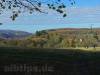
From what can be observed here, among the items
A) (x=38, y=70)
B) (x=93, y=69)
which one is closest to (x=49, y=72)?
(x=38, y=70)

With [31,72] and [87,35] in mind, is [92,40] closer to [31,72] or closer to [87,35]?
[87,35]

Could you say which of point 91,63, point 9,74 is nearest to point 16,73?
point 9,74

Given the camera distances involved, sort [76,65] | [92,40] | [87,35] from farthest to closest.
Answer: [87,35] → [92,40] → [76,65]

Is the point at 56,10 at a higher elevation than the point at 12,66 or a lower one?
higher

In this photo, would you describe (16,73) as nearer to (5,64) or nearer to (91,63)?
(5,64)

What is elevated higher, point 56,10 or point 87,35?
point 56,10

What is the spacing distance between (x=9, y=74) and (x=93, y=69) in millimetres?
4074

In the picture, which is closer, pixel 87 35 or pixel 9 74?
pixel 9 74

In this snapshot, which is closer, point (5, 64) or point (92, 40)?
point (5, 64)

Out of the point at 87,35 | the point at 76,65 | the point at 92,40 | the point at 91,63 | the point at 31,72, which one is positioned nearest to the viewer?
Result: the point at 31,72

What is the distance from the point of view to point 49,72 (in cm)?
1599

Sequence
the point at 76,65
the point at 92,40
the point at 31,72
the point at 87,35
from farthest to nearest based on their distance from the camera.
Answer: the point at 87,35 < the point at 92,40 < the point at 76,65 < the point at 31,72

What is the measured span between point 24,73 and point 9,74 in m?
0.57

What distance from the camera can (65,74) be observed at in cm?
1612
